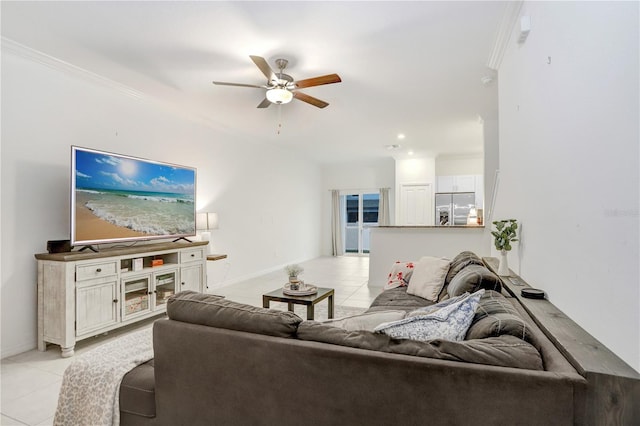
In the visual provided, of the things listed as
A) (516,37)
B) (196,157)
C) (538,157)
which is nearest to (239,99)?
(196,157)

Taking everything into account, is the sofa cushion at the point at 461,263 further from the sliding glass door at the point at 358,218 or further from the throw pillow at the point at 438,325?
the sliding glass door at the point at 358,218

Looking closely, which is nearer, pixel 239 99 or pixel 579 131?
pixel 579 131

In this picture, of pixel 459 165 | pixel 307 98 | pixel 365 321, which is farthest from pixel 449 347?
pixel 459 165

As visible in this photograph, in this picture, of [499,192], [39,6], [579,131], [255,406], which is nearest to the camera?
[255,406]

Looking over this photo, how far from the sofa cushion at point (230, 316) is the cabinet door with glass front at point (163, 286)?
7.96ft

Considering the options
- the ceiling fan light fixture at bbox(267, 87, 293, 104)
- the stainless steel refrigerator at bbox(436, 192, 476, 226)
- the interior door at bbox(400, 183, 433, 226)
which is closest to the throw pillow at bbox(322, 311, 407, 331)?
the ceiling fan light fixture at bbox(267, 87, 293, 104)

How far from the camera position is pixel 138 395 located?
1.49 metres

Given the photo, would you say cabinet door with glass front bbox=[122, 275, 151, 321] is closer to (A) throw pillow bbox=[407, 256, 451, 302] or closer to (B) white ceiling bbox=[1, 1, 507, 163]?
(B) white ceiling bbox=[1, 1, 507, 163]

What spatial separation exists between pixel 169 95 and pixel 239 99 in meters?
0.85

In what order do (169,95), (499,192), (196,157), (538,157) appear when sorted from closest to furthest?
(538,157) < (499,192) < (169,95) < (196,157)

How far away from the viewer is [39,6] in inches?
93.4

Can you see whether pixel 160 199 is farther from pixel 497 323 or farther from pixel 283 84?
pixel 497 323

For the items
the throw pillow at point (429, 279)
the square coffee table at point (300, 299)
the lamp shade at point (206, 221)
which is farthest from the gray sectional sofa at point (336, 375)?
the lamp shade at point (206, 221)

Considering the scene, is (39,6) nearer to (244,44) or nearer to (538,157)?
(244,44)
